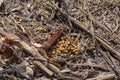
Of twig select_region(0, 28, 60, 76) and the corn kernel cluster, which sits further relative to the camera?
the corn kernel cluster

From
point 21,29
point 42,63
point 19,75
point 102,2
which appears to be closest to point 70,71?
point 42,63

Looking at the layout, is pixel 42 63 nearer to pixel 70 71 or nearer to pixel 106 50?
pixel 70 71

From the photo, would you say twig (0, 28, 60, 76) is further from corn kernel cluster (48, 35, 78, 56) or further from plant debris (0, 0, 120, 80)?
corn kernel cluster (48, 35, 78, 56)

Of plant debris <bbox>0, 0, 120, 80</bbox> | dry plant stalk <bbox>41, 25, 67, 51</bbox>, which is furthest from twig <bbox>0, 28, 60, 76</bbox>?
dry plant stalk <bbox>41, 25, 67, 51</bbox>

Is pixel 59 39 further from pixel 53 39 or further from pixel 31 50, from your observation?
pixel 31 50

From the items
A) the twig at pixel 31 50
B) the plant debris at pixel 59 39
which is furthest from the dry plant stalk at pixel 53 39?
the twig at pixel 31 50

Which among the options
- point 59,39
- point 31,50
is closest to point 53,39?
point 59,39

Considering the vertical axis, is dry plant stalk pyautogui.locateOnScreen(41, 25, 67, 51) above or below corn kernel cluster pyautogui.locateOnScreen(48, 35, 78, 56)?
above
